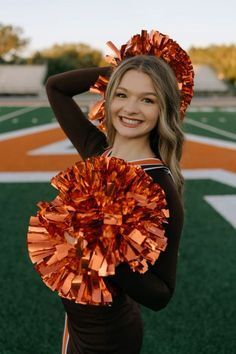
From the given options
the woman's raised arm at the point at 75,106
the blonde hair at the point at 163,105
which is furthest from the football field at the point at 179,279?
the blonde hair at the point at 163,105

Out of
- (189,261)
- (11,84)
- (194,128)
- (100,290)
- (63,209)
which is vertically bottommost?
(11,84)

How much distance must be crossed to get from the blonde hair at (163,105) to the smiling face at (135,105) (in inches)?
0.6

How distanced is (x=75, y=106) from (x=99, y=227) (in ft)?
2.22

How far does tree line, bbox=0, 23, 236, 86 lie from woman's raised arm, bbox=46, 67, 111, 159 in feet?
181

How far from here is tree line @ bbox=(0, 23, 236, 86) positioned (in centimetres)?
5762

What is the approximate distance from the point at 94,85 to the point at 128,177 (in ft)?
1.84

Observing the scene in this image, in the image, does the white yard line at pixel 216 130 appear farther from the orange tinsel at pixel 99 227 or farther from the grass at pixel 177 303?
the orange tinsel at pixel 99 227

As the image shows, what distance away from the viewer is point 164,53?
1.42m

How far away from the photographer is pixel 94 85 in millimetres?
1563

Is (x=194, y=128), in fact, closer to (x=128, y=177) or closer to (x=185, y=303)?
(x=185, y=303)

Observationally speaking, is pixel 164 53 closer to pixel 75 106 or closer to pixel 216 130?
pixel 75 106

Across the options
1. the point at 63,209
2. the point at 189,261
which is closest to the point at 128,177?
the point at 63,209

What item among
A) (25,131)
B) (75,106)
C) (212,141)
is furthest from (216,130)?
(75,106)

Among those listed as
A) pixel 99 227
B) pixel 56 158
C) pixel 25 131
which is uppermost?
pixel 99 227
